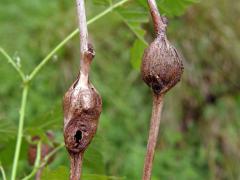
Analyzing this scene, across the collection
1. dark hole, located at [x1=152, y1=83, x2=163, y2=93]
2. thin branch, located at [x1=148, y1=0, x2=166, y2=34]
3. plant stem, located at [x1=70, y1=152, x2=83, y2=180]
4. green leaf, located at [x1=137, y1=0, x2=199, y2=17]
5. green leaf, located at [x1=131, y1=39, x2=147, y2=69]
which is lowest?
plant stem, located at [x1=70, y1=152, x2=83, y2=180]

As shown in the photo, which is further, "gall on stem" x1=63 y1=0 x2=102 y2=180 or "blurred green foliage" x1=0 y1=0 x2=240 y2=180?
"blurred green foliage" x1=0 y1=0 x2=240 y2=180

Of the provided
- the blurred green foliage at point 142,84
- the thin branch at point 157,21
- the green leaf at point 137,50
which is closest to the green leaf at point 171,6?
the green leaf at point 137,50

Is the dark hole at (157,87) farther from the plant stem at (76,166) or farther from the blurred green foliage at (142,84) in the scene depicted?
the blurred green foliage at (142,84)

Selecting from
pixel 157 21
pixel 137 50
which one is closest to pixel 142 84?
pixel 137 50

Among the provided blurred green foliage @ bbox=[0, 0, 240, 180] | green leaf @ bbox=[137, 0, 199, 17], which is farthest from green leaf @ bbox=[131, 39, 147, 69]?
blurred green foliage @ bbox=[0, 0, 240, 180]

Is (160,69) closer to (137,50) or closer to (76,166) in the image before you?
(76,166)

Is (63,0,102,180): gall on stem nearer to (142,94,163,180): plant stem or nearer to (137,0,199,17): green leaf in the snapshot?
(142,94,163,180): plant stem

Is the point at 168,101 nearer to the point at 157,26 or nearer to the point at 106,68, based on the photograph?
the point at 106,68

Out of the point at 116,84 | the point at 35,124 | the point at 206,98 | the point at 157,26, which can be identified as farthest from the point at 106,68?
the point at 157,26

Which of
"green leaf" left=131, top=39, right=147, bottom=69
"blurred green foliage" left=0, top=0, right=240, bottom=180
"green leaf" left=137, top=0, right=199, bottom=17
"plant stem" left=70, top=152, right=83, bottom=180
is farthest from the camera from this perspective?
"blurred green foliage" left=0, top=0, right=240, bottom=180
